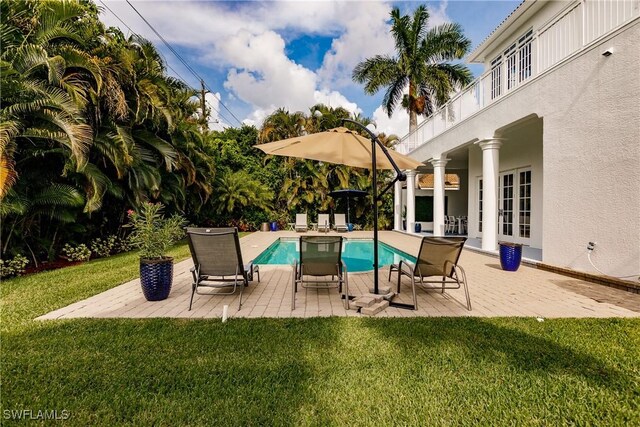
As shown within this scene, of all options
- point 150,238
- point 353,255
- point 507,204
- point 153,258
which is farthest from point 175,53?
point 507,204

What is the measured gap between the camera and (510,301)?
520 cm

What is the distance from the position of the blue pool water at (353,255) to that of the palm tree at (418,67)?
12294 millimetres

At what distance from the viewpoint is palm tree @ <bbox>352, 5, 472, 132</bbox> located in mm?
20364

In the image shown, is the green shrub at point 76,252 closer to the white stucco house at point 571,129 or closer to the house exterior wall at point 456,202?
the white stucco house at point 571,129

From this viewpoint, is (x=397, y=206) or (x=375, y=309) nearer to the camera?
(x=375, y=309)

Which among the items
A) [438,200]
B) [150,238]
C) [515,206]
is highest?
[438,200]

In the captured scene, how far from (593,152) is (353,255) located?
24.8 feet

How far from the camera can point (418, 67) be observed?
20797 millimetres

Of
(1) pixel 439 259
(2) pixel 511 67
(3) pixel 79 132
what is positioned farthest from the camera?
(2) pixel 511 67

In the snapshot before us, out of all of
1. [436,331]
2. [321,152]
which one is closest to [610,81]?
[321,152]

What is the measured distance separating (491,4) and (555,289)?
11928 millimetres

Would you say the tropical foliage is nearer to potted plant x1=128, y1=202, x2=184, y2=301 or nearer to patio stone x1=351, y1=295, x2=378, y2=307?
potted plant x1=128, y1=202, x2=184, y2=301

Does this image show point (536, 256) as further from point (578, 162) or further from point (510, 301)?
point (510, 301)

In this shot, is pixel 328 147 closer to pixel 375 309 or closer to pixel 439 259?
pixel 439 259
